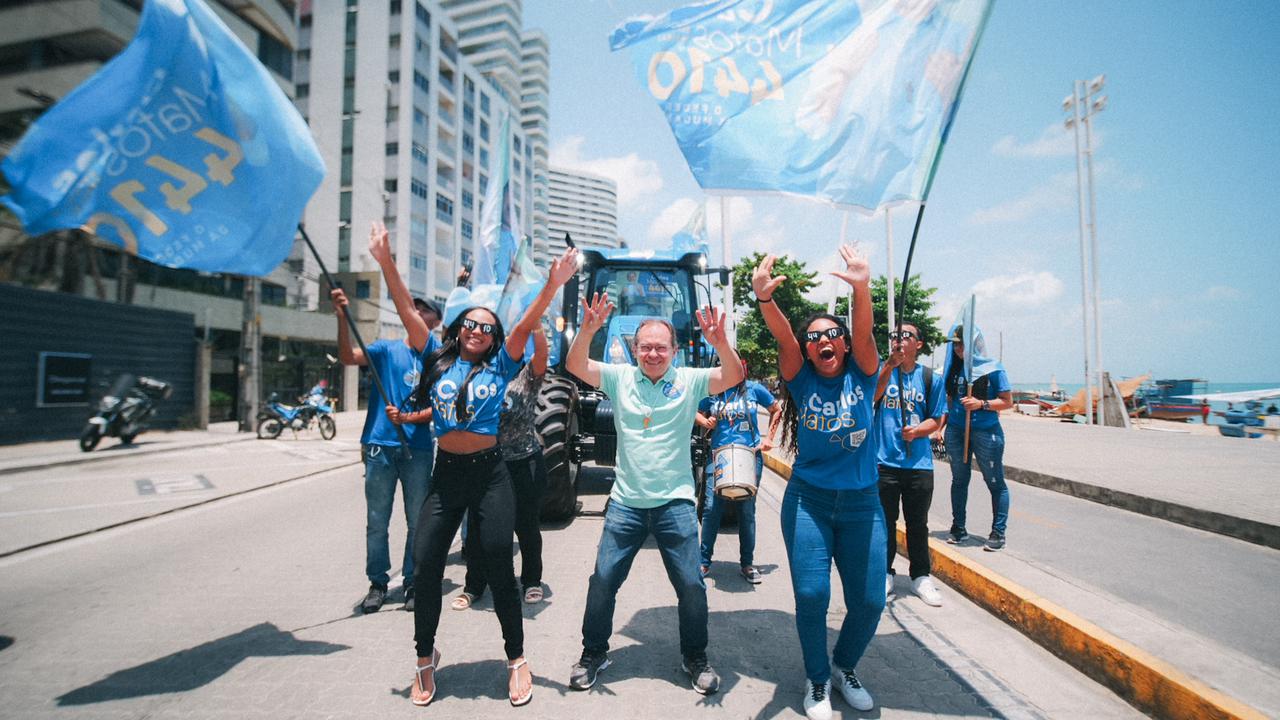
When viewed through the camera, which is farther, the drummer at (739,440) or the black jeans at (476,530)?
the drummer at (739,440)

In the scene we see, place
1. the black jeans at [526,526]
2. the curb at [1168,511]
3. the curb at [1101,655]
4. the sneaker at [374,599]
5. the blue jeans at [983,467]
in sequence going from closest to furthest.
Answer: the curb at [1101,655]
the sneaker at [374,599]
the black jeans at [526,526]
the blue jeans at [983,467]
the curb at [1168,511]

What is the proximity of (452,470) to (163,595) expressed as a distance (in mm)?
3170

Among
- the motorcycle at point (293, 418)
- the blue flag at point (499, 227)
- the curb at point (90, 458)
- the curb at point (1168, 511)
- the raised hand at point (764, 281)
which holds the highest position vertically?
the blue flag at point (499, 227)

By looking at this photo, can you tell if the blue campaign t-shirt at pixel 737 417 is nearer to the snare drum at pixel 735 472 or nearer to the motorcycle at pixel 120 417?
the snare drum at pixel 735 472

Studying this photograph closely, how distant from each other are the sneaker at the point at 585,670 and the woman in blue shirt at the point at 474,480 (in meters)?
0.25

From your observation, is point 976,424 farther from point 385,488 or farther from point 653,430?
point 385,488

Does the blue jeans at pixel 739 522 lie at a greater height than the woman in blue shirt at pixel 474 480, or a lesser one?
lesser

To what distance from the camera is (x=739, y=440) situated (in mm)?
4598

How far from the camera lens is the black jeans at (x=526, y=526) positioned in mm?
4223

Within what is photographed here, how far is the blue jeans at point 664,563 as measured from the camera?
308 cm

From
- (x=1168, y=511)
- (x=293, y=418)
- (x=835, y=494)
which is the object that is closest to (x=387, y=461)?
(x=835, y=494)

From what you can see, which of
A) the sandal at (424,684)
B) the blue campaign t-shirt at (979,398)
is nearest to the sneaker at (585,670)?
the sandal at (424,684)

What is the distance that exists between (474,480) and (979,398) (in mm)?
4708

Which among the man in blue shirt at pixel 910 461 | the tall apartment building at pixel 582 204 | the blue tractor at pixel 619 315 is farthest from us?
the tall apartment building at pixel 582 204
